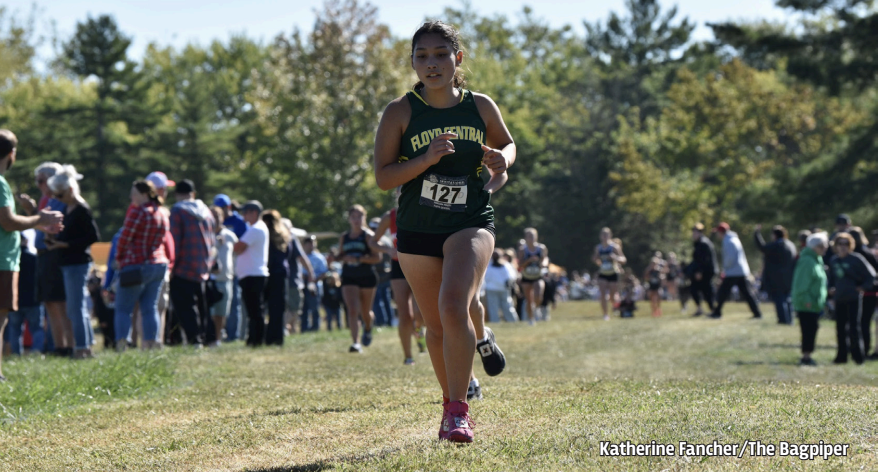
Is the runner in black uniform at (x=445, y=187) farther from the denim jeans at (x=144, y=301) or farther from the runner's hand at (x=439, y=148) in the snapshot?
the denim jeans at (x=144, y=301)

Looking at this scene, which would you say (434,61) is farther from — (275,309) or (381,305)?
(381,305)

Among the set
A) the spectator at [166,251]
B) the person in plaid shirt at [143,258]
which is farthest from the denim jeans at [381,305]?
the person in plaid shirt at [143,258]

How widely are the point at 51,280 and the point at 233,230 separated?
3708 mm

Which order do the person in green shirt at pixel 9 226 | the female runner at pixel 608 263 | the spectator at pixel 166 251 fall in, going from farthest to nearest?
the female runner at pixel 608 263, the spectator at pixel 166 251, the person in green shirt at pixel 9 226

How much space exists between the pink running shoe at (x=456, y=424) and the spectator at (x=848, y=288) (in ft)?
36.6

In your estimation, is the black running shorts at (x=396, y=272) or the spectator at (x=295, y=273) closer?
the black running shorts at (x=396, y=272)

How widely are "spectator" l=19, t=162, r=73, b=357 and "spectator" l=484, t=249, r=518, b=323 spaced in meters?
11.7

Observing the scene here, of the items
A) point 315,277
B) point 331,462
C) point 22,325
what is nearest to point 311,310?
point 315,277

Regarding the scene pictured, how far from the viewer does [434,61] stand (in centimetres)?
546

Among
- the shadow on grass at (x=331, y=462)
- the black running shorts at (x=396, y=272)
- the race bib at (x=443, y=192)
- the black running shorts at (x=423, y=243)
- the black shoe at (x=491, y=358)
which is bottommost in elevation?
the shadow on grass at (x=331, y=462)

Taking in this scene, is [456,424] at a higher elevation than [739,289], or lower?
lower

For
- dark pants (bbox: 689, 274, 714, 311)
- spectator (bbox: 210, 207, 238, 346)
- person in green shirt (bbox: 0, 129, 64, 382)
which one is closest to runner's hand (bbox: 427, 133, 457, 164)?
person in green shirt (bbox: 0, 129, 64, 382)

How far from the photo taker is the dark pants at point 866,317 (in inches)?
616

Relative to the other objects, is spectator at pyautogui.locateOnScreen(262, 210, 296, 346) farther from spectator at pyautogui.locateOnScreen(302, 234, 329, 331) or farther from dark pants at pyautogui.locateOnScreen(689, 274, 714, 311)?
dark pants at pyautogui.locateOnScreen(689, 274, 714, 311)
